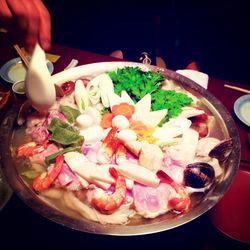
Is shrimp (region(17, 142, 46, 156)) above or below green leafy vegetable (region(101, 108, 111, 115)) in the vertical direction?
below

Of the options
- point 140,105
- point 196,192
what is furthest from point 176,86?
point 196,192

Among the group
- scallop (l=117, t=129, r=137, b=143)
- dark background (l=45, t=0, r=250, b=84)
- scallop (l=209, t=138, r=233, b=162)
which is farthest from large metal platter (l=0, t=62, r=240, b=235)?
dark background (l=45, t=0, r=250, b=84)

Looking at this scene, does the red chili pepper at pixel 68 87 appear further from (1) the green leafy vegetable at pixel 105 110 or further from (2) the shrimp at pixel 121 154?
(2) the shrimp at pixel 121 154

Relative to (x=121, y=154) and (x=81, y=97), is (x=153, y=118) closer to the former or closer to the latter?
(x=121, y=154)

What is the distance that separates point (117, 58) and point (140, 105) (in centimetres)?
118

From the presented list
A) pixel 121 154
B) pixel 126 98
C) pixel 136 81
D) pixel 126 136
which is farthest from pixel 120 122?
pixel 136 81

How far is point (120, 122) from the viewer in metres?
2.33

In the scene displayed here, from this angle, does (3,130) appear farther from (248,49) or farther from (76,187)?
(248,49)

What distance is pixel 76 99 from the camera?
2635 mm

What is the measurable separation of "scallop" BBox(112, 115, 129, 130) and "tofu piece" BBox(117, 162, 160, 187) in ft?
1.30

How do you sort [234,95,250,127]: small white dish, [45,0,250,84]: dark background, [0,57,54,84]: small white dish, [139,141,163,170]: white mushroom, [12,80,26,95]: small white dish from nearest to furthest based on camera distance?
[139,141,163,170]: white mushroom, [12,80,26,95]: small white dish, [234,95,250,127]: small white dish, [0,57,54,84]: small white dish, [45,0,250,84]: dark background

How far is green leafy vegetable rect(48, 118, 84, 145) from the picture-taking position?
7.27 feet

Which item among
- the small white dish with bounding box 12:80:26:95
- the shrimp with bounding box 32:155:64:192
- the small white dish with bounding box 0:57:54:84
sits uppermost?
the small white dish with bounding box 12:80:26:95

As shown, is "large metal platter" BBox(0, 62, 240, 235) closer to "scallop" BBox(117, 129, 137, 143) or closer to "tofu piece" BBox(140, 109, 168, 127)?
"tofu piece" BBox(140, 109, 168, 127)
